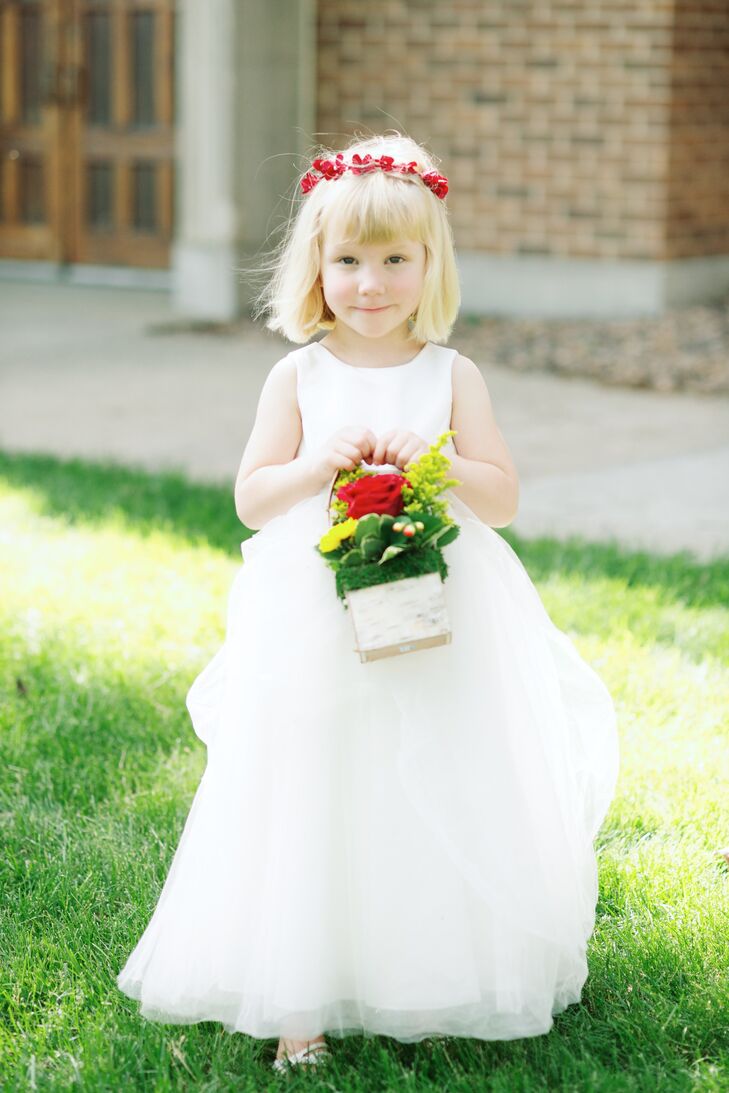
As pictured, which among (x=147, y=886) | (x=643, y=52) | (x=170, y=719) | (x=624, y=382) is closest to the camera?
(x=147, y=886)

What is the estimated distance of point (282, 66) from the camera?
1009cm

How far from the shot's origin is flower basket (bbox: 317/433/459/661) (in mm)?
2027

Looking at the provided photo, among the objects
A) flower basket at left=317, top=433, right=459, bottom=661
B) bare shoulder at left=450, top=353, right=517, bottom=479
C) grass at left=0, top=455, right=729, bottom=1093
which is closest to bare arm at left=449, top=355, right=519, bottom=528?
bare shoulder at left=450, top=353, right=517, bottom=479

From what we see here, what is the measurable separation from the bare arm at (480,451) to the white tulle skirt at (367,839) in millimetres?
53

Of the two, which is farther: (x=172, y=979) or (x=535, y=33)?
(x=535, y=33)

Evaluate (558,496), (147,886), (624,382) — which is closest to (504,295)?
(624,382)

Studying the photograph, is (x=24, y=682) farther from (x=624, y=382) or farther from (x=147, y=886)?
(x=624, y=382)

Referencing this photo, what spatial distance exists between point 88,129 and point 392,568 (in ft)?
33.3

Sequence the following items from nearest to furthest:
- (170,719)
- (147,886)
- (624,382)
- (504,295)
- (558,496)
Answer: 1. (147,886)
2. (170,719)
3. (558,496)
4. (624,382)
5. (504,295)

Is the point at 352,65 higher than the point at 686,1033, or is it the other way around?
the point at 352,65

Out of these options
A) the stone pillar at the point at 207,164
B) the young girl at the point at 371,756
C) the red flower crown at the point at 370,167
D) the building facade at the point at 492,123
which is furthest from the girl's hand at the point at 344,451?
the stone pillar at the point at 207,164

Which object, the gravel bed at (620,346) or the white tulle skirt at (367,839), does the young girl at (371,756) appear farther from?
the gravel bed at (620,346)

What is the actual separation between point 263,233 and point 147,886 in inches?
313

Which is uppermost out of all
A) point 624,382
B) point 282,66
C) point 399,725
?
point 282,66
